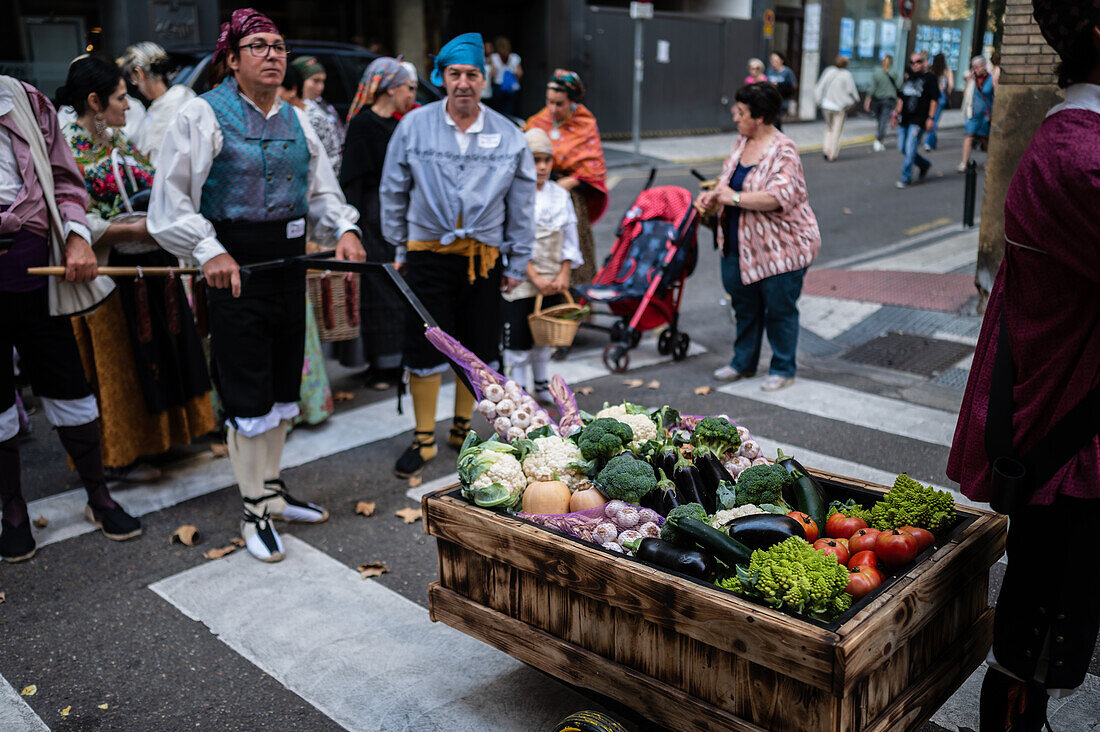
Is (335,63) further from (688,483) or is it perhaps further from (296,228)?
(688,483)

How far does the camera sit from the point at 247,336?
4223mm

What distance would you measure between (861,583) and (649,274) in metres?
4.82

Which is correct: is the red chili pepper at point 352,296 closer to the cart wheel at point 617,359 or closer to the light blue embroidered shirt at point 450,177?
the light blue embroidered shirt at point 450,177

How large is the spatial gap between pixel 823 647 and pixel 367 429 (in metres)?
4.19

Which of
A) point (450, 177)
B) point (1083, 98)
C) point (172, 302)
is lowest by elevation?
point (172, 302)

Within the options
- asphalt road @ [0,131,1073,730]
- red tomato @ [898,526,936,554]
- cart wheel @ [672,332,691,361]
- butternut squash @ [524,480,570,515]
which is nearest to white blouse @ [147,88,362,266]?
asphalt road @ [0,131,1073,730]

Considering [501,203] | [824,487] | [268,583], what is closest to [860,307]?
[501,203]

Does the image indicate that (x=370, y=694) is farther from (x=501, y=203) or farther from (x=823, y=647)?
(x=501, y=203)

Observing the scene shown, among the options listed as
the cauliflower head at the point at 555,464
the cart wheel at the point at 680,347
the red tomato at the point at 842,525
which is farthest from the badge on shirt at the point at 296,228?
the cart wheel at the point at 680,347

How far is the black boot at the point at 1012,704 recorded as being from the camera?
2.65 metres

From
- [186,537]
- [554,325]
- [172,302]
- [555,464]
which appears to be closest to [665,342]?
[554,325]

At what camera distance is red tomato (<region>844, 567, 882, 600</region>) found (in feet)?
8.46

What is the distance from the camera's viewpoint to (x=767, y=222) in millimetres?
6246

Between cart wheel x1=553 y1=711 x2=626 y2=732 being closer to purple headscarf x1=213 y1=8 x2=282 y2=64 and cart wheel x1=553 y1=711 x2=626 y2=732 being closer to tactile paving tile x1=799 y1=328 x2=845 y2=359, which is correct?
purple headscarf x1=213 y1=8 x2=282 y2=64
